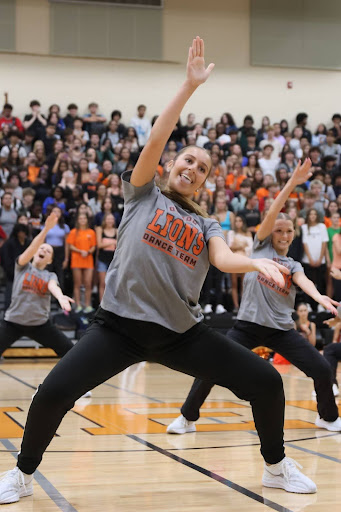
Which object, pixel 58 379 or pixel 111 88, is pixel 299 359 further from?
pixel 111 88

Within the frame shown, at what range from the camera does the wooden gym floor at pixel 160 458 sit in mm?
3893

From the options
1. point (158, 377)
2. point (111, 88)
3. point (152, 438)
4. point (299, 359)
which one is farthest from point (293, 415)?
point (111, 88)

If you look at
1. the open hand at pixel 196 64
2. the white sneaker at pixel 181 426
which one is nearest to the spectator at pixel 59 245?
the white sneaker at pixel 181 426

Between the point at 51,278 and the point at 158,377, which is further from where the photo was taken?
the point at 158,377

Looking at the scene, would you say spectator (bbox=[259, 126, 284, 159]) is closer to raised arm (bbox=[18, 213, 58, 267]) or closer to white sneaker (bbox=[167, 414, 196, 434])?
raised arm (bbox=[18, 213, 58, 267])

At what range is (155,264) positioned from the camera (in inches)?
142

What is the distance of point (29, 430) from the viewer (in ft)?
12.1

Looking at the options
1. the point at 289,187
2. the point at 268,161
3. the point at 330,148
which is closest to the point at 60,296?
the point at 289,187

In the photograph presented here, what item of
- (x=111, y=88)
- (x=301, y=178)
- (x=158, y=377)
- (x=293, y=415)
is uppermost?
(x=111, y=88)

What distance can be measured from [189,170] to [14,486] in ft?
6.22

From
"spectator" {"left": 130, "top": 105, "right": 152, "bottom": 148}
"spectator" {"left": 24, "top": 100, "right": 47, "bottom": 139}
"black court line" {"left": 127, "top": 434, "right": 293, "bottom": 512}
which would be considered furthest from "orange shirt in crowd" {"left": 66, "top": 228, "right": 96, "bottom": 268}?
"black court line" {"left": 127, "top": 434, "right": 293, "bottom": 512}

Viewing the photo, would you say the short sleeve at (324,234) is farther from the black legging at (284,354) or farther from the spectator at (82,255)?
the black legging at (284,354)

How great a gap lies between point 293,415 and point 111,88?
46.2 ft

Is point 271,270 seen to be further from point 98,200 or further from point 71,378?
point 98,200
